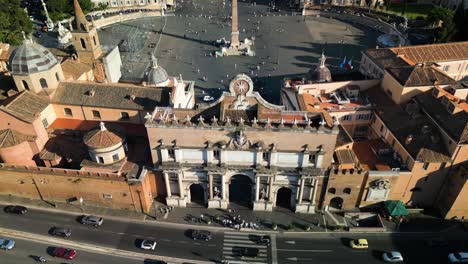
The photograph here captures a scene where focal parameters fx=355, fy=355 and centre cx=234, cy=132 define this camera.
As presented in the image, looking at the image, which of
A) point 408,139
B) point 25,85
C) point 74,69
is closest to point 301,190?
point 408,139

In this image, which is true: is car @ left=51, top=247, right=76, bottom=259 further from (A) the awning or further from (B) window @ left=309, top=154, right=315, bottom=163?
(A) the awning

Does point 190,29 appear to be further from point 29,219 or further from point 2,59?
point 29,219

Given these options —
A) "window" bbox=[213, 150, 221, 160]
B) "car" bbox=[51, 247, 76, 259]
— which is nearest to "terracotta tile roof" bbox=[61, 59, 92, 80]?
"car" bbox=[51, 247, 76, 259]

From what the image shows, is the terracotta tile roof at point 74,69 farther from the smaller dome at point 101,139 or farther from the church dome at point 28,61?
the smaller dome at point 101,139

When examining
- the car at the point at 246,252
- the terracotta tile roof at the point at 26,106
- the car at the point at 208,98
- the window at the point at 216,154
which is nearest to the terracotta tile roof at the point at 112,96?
the terracotta tile roof at the point at 26,106

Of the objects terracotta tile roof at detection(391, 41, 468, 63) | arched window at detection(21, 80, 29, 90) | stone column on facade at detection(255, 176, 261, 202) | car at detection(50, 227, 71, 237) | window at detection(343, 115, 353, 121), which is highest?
terracotta tile roof at detection(391, 41, 468, 63)

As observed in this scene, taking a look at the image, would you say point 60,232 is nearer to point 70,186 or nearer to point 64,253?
point 64,253
